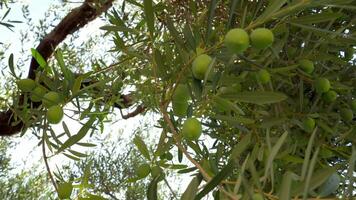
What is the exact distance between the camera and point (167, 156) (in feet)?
6.00

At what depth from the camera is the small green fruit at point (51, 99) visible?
146cm

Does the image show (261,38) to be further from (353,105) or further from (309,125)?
(353,105)

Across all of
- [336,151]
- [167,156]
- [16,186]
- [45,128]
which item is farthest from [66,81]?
[16,186]

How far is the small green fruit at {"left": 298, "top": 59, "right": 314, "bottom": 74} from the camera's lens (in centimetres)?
162

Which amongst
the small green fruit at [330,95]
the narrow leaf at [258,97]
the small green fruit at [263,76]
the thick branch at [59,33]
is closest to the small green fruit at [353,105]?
the small green fruit at [330,95]

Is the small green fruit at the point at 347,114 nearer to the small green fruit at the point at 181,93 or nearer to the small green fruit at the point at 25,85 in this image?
the small green fruit at the point at 181,93

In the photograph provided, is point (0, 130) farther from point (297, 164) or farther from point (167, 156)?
point (297, 164)

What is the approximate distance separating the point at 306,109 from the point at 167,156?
→ 21.5 inches

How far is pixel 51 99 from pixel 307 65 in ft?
2.60

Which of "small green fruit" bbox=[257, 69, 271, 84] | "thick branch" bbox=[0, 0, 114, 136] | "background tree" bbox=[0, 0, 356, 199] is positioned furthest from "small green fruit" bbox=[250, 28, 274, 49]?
"thick branch" bbox=[0, 0, 114, 136]

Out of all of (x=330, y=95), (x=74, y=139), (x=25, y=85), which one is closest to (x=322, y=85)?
(x=330, y=95)

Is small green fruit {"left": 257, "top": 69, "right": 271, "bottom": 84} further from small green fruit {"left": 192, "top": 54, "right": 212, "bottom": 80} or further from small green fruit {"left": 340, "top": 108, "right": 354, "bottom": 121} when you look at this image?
small green fruit {"left": 340, "top": 108, "right": 354, "bottom": 121}

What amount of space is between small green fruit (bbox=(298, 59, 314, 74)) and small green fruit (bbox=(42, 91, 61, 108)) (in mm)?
754

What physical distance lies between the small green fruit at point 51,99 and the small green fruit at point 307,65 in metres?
0.75
